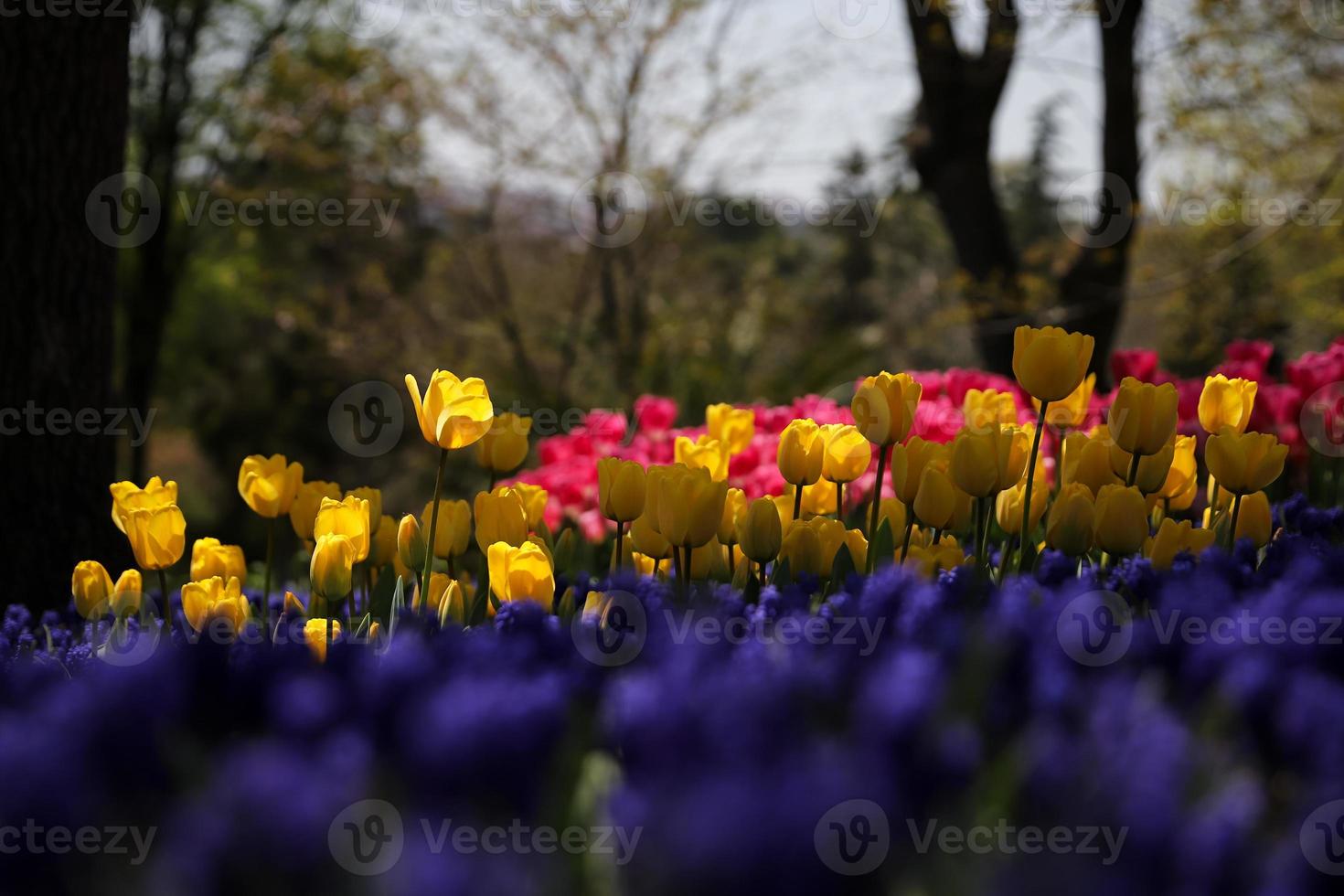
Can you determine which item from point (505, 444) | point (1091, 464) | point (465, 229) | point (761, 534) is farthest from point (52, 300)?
point (465, 229)

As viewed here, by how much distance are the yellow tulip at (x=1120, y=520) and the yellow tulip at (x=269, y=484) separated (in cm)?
152

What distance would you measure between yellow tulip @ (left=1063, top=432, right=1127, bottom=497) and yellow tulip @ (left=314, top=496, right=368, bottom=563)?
127 cm

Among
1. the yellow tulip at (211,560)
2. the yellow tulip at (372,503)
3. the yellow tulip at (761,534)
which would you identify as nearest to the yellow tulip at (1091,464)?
the yellow tulip at (761,534)

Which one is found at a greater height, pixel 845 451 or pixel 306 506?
pixel 845 451

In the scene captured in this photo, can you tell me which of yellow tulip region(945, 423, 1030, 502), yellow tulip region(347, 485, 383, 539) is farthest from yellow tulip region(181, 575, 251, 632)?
yellow tulip region(945, 423, 1030, 502)

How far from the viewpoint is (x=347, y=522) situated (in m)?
2.02

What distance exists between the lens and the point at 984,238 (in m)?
7.40

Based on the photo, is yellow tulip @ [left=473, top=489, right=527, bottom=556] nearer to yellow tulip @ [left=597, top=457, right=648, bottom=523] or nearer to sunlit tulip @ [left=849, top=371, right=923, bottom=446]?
yellow tulip @ [left=597, top=457, right=648, bottom=523]

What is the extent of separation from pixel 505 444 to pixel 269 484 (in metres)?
0.49

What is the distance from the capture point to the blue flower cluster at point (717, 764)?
800 millimetres

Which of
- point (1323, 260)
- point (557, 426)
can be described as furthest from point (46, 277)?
point (1323, 260)

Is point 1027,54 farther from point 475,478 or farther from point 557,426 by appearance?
point 475,478

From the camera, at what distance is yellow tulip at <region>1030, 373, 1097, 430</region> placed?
8.07 ft

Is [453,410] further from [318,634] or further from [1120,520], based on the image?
[1120,520]
